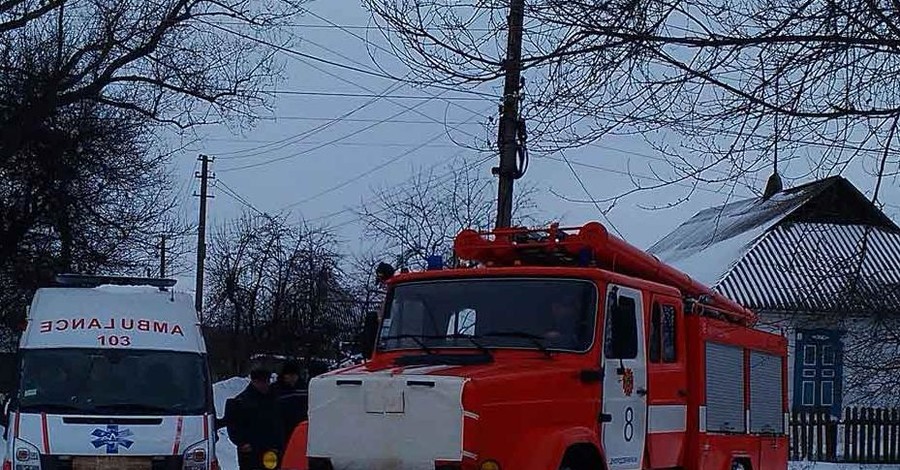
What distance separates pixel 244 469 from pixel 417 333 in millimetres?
3827

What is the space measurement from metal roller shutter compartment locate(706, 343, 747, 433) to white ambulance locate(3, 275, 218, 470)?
4.68 m

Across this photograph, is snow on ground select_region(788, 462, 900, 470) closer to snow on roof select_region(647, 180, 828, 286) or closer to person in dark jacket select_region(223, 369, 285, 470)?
A: snow on roof select_region(647, 180, 828, 286)

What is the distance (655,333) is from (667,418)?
0.71 m

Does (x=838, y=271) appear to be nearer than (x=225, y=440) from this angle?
Yes

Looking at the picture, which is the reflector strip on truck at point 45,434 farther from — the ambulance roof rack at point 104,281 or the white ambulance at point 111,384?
the ambulance roof rack at point 104,281

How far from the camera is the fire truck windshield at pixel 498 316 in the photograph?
30.1 feet

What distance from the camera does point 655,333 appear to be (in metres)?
10.1

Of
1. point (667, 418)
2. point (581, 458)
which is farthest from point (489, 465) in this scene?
point (667, 418)

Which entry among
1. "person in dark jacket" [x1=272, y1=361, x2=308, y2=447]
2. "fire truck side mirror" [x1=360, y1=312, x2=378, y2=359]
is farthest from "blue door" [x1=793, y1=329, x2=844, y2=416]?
"fire truck side mirror" [x1=360, y1=312, x2=378, y2=359]

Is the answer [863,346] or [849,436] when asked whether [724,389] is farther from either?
[849,436]

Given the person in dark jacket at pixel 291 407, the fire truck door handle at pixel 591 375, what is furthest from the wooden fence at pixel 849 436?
the fire truck door handle at pixel 591 375

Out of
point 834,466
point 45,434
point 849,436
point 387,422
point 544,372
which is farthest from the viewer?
point 849,436

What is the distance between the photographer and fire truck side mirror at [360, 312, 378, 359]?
9.84m

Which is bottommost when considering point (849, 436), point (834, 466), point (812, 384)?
point (834, 466)
